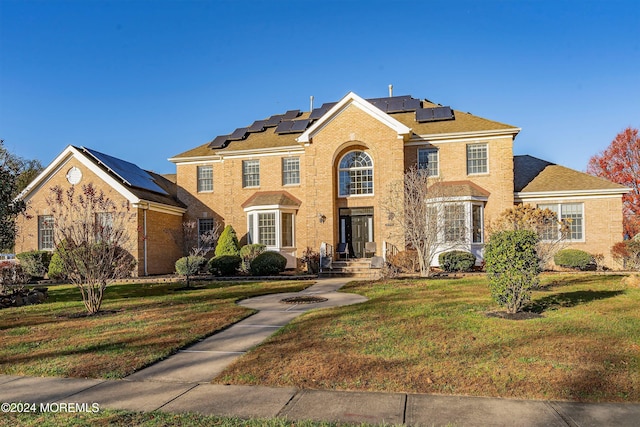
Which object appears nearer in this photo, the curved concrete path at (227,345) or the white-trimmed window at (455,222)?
the curved concrete path at (227,345)

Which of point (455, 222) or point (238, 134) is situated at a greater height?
point (238, 134)

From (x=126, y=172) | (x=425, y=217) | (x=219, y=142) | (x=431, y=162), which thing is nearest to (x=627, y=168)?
(x=431, y=162)

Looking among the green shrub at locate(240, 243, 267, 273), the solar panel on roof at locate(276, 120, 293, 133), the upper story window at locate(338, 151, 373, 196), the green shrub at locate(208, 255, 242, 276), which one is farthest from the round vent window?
the upper story window at locate(338, 151, 373, 196)

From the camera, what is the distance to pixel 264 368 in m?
6.12

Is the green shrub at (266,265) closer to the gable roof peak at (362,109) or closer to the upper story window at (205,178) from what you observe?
the gable roof peak at (362,109)

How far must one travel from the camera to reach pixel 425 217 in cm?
1709

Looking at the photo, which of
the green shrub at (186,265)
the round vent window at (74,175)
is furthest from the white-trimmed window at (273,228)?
the round vent window at (74,175)

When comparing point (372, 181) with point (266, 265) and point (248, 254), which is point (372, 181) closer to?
point (266, 265)

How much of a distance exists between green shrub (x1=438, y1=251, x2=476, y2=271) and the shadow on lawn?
7244 millimetres

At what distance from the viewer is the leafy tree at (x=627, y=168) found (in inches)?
1291

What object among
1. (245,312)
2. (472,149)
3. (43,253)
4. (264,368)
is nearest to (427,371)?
(264,368)

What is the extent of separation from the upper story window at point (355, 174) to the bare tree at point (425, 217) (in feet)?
6.80

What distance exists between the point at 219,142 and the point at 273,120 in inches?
158

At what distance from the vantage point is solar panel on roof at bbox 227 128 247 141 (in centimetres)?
2597
